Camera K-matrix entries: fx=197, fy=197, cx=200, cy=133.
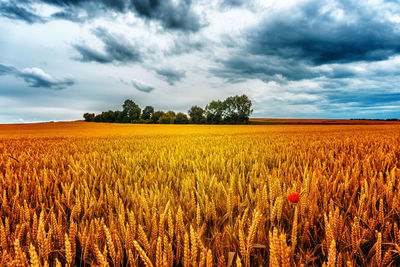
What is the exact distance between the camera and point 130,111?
64.3 m

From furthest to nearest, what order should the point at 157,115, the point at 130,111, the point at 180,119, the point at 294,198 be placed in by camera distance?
1. the point at 157,115
2. the point at 130,111
3. the point at 180,119
4. the point at 294,198

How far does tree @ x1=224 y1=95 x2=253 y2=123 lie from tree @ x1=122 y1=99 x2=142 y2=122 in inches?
1153

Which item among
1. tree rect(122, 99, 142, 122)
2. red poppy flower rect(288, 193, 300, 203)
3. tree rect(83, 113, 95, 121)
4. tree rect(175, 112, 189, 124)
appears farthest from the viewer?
tree rect(83, 113, 95, 121)

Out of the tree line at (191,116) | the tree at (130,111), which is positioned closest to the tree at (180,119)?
the tree line at (191,116)

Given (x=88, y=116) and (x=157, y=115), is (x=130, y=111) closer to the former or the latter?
(x=157, y=115)

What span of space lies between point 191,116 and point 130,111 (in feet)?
67.1

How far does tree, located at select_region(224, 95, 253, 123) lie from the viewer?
6823cm

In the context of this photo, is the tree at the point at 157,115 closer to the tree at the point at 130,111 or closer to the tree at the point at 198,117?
the tree at the point at 130,111

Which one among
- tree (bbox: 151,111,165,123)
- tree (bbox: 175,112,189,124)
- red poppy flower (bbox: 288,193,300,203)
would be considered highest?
tree (bbox: 151,111,165,123)

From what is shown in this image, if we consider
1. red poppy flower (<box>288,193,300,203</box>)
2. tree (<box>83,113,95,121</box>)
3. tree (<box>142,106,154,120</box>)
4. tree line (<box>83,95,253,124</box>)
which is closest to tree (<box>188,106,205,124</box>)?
tree line (<box>83,95,253,124</box>)

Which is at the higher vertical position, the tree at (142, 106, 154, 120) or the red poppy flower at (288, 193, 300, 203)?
the tree at (142, 106, 154, 120)

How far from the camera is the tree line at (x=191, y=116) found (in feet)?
192

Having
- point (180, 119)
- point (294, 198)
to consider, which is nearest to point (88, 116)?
point (180, 119)

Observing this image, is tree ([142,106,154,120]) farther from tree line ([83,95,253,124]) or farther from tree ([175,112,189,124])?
tree ([175,112,189,124])
